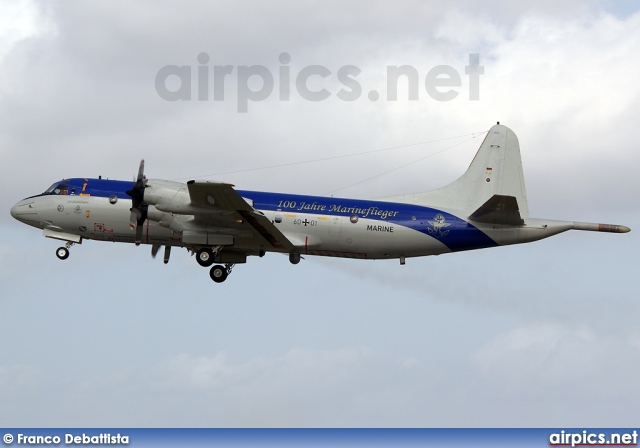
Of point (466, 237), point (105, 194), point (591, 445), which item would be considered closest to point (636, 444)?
point (591, 445)

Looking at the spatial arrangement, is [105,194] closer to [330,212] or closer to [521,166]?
[330,212]

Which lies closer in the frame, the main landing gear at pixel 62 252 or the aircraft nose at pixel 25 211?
the aircraft nose at pixel 25 211

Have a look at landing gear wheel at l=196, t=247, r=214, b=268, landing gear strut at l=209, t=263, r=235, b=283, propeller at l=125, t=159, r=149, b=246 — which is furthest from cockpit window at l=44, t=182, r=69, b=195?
landing gear strut at l=209, t=263, r=235, b=283

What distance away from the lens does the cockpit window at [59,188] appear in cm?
3431

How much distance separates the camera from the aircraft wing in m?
30.3

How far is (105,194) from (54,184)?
8.18 feet

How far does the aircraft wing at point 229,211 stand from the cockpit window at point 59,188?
5.59 metres

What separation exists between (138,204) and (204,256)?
123 inches

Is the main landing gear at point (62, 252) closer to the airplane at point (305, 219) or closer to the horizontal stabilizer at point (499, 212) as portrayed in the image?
the airplane at point (305, 219)

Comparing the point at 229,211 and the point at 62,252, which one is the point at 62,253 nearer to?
the point at 62,252

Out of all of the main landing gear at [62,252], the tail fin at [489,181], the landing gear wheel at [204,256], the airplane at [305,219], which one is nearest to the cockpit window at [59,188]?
the airplane at [305,219]

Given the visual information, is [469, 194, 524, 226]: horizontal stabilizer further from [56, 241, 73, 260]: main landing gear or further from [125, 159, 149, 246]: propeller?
[56, 241, 73, 260]: main landing gear

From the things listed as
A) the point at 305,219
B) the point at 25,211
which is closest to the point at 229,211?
the point at 305,219

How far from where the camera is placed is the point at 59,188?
34.5m
